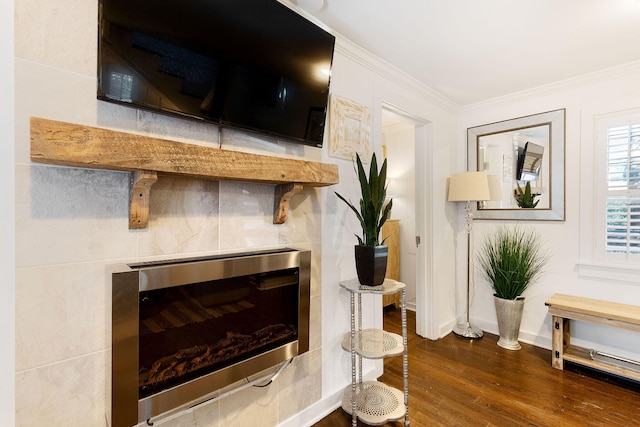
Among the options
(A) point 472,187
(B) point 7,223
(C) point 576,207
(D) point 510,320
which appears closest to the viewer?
(B) point 7,223

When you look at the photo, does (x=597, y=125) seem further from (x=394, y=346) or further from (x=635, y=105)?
(x=394, y=346)

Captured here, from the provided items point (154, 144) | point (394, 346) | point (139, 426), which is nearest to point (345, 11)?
point (154, 144)

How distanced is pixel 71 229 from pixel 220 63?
2.79ft

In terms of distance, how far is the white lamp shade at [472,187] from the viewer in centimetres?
288

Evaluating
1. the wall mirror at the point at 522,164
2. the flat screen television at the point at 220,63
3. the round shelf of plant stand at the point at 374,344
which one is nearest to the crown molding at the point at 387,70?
the flat screen television at the point at 220,63

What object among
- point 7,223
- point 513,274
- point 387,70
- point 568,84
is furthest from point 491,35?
point 7,223

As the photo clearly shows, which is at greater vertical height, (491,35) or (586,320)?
(491,35)

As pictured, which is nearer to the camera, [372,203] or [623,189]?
[372,203]

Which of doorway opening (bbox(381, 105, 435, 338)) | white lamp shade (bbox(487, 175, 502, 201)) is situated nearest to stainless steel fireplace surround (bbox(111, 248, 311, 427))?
doorway opening (bbox(381, 105, 435, 338))

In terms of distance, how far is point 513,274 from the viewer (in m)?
2.80

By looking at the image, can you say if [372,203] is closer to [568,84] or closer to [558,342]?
[558,342]

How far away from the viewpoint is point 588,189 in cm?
258

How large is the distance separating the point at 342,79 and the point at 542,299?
109 inches

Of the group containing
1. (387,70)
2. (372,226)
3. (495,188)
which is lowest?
(372,226)
